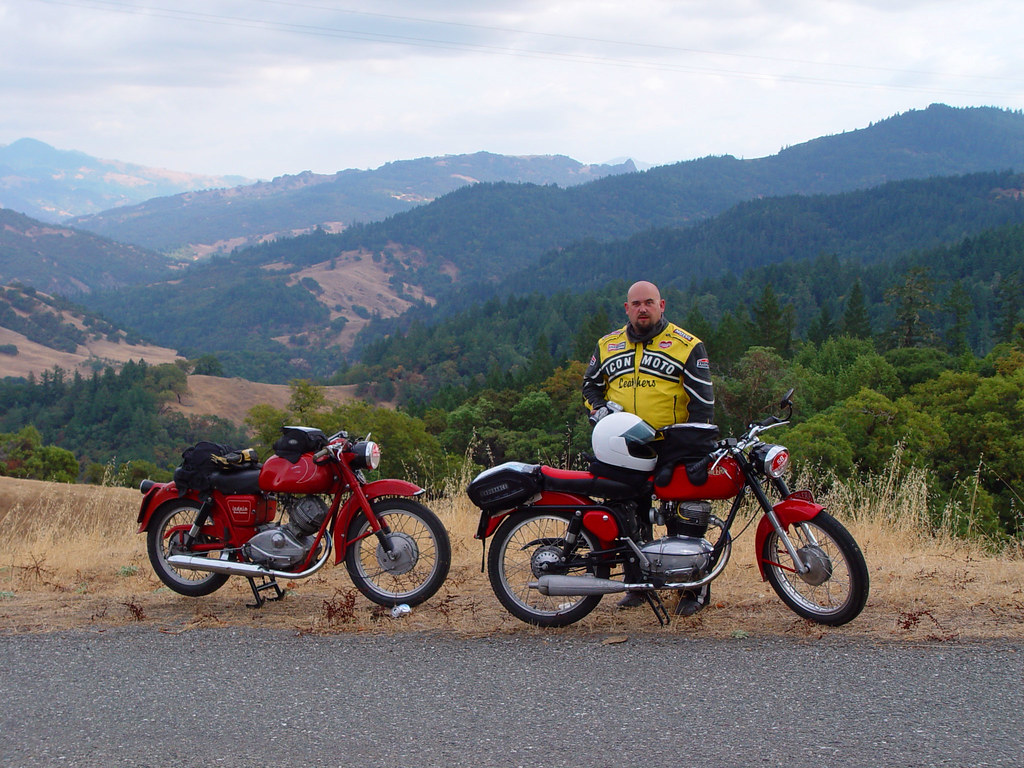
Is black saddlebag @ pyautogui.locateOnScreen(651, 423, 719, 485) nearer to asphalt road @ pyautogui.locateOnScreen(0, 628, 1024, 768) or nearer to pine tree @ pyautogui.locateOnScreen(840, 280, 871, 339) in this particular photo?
asphalt road @ pyautogui.locateOnScreen(0, 628, 1024, 768)

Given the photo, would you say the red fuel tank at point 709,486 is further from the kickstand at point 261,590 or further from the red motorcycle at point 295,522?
the kickstand at point 261,590

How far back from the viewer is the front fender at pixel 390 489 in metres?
5.68

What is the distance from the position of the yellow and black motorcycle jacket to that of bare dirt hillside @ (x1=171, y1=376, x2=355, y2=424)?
130m

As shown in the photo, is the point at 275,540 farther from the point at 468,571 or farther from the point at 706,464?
the point at 706,464

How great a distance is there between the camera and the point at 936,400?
49656 millimetres

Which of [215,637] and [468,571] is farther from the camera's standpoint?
[468,571]

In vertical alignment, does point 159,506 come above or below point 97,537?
above

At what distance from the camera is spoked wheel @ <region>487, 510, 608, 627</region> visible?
17.6 ft

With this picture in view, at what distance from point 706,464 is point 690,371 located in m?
0.62

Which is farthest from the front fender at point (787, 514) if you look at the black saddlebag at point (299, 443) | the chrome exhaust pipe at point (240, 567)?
the black saddlebag at point (299, 443)

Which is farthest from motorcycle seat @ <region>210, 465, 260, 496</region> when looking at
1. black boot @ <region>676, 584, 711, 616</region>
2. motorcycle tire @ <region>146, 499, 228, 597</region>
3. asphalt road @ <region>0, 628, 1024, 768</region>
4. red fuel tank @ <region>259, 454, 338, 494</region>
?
black boot @ <region>676, 584, 711, 616</region>

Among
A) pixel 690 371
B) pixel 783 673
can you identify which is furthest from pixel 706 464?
pixel 783 673

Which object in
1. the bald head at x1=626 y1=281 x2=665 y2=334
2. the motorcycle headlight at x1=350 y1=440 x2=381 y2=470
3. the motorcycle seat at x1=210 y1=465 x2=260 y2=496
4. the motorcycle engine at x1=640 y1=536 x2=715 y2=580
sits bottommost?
the motorcycle engine at x1=640 y1=536 x2=715 y2=580

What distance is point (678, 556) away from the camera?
203 inches
